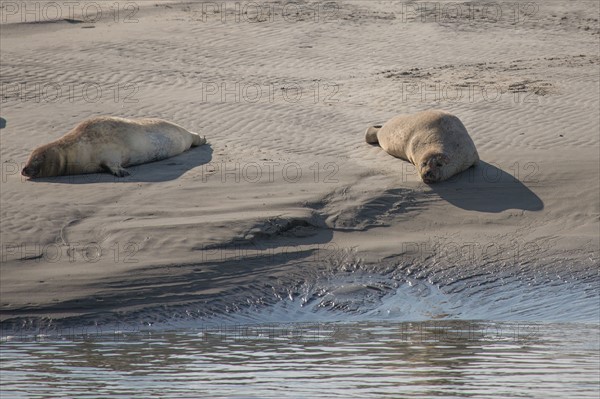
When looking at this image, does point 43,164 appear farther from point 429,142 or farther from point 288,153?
point 429,142

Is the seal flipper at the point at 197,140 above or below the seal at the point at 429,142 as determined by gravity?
below

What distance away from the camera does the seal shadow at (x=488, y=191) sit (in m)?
10.2

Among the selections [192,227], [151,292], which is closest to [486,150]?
[192,227]

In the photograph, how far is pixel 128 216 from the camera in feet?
31.6

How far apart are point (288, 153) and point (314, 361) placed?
510 cm

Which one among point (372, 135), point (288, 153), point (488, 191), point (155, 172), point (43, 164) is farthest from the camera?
point (372, 135)

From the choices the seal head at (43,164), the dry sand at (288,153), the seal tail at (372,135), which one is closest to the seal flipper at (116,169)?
the dry sand at (288,153)

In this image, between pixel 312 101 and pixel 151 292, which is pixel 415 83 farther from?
pixel 151 292

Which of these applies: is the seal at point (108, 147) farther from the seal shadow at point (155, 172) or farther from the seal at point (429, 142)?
the seal at point (429, 142)

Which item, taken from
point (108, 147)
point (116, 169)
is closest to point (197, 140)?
point (108, 147)

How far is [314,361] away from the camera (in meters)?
6.71

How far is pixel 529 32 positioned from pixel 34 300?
1117 centimetres

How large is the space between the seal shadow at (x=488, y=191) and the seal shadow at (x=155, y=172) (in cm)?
247

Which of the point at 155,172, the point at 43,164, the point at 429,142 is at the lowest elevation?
the point at 155,172
